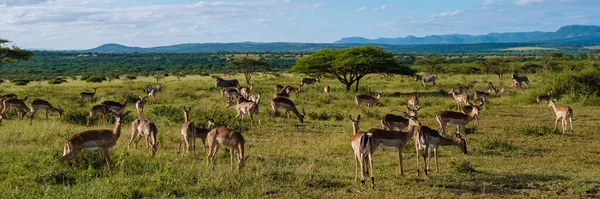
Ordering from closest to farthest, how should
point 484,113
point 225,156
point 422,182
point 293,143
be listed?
point 422,182, point 225,156, point 293,143, point 484,113

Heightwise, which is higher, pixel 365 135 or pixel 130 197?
pixel 365 135

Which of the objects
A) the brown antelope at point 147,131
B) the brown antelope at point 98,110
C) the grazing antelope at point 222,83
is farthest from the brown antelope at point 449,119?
the grazing antelope at point 222,83

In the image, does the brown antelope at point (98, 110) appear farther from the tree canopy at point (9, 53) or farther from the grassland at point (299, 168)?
the tree canopy at point (9, 53)

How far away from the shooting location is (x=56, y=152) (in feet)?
29.2

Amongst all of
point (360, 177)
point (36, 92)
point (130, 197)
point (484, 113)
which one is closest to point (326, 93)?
point (484, 113)

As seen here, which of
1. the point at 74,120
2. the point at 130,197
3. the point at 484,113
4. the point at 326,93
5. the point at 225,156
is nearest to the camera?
the point at 130,197

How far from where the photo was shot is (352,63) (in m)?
27.7

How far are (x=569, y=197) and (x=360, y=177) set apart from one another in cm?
315

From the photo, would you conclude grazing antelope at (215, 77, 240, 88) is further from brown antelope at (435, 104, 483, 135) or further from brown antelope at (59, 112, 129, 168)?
brown antelope at (59, 112, 129, 168)

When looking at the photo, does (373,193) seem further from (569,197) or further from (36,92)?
(36,92)

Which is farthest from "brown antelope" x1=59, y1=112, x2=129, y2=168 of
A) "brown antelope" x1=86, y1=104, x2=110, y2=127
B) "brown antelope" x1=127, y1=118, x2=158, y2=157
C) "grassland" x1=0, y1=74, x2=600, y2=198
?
"brown antelope" x1=86, y1=104, x2=110, y2=127

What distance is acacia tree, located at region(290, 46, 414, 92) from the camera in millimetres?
28016

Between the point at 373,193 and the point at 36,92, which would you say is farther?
the point at 36,92

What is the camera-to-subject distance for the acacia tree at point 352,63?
28016 millimetres
